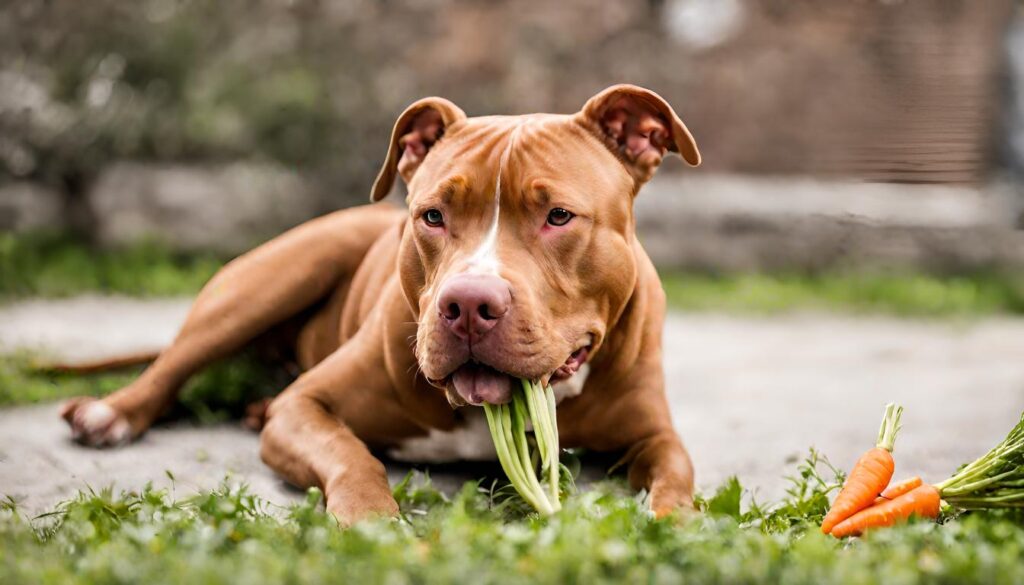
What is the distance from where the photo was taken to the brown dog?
3432 mm

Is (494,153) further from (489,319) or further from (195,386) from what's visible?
(195,386)

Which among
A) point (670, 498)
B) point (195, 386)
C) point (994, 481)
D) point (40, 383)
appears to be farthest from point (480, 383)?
point (40, 383)

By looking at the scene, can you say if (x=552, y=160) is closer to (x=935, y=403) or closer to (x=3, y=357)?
(x=935, y=403)

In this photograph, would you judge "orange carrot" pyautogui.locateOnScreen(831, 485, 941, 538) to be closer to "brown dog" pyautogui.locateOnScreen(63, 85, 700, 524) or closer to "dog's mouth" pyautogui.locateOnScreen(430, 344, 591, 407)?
"brown dog" pyautogui.locateOnScreen(63, 85, 700, 524)

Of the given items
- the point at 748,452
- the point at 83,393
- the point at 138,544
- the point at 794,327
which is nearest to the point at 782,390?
the point at 748,452

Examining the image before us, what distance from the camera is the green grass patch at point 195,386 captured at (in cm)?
508

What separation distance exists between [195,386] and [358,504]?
193cm

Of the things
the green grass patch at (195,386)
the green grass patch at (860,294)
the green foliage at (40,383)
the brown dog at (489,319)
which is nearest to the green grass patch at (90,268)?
the green foliage at (40,383)

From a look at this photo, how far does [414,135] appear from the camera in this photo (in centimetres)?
421

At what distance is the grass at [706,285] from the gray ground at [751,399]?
28 cm

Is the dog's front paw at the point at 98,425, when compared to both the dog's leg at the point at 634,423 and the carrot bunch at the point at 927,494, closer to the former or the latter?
the dog's leg at the point at 634,423

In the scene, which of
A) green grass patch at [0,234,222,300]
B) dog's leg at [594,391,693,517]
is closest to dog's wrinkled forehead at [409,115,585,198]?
dog's leg at [594,391,693,517]

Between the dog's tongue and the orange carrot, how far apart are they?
1.08m

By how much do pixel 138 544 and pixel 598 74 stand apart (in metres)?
7.40
